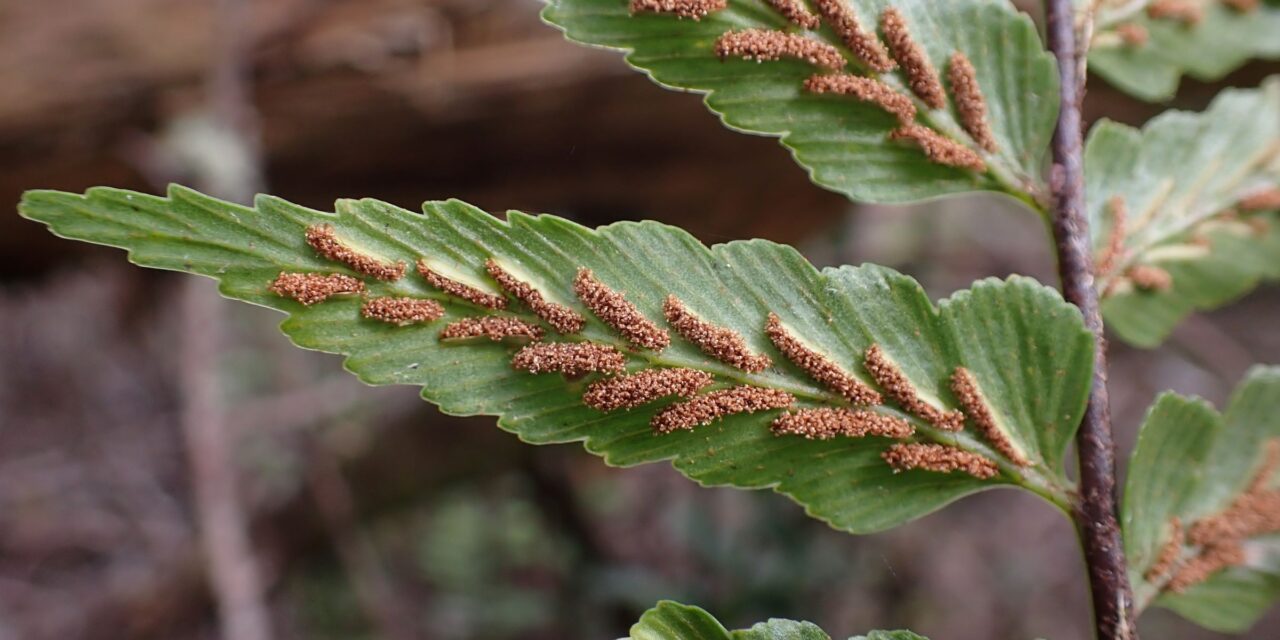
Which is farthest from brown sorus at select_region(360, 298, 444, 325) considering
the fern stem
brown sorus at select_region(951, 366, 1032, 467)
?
the fern stem

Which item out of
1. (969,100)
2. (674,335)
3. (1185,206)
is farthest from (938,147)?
(1185,206)

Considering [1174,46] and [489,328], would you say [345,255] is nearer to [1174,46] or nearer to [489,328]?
[489,328]

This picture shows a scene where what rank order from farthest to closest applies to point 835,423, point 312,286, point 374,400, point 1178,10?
point 374,400
point 1178,10
point 835,423
point 312,286

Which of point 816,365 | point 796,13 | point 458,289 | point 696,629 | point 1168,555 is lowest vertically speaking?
point 1168,555

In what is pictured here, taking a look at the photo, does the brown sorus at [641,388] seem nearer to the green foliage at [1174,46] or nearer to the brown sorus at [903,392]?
the brown sorus at [903,392]

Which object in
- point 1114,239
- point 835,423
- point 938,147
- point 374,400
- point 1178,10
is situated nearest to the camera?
point 835,423

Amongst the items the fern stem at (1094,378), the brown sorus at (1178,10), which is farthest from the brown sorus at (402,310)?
the brown sorus at (1178,10)

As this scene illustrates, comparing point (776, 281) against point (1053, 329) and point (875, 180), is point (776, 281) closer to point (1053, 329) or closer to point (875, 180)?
point (875, 180)
